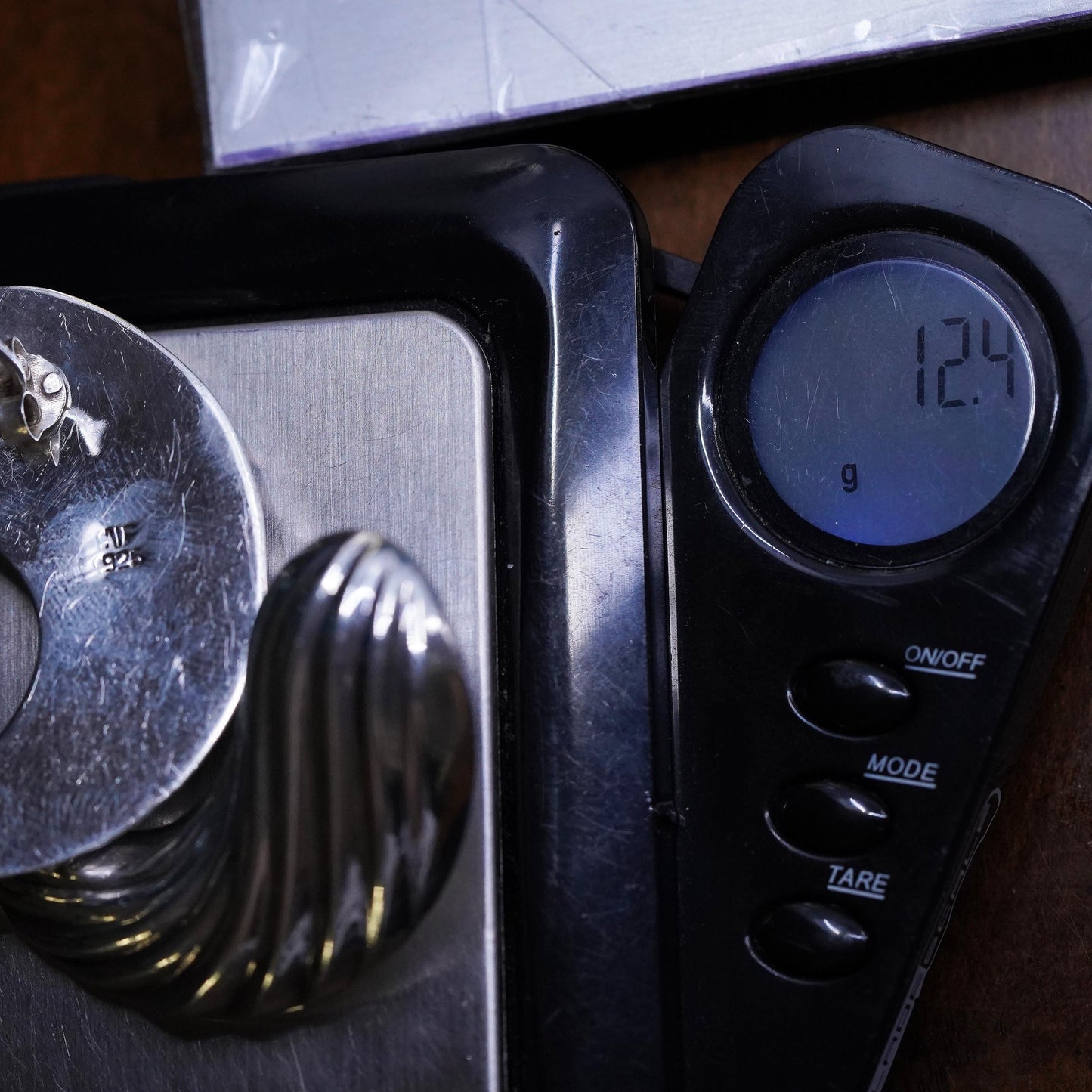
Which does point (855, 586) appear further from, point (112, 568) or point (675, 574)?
point (112, 568)

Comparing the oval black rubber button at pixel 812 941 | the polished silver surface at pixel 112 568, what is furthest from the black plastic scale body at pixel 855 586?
the polished silver surface at pixel 112 568

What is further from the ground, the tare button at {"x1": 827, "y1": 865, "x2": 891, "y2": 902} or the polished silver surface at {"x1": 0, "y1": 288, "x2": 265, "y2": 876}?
the polished silver surface at {"x1": 0, "y1": 288, "x2": 265, "y2": 876}

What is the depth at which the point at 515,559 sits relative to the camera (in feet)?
0.92

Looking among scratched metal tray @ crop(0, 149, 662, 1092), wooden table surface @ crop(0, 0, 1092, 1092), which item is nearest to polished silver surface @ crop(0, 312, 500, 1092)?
scratched metal tray @ crop(0, 149, 662, 1092)

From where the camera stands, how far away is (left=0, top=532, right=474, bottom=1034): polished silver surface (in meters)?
0.23

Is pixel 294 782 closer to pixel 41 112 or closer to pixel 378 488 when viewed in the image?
pixel 378 488

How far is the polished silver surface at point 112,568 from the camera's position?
255 millimetres

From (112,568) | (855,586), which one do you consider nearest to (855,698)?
(855,586)

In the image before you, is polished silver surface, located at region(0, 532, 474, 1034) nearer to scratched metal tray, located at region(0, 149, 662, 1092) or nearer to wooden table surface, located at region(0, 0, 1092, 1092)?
scratched metal tray, located at region(0, 149, 662, 1092)

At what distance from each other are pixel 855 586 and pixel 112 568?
0.18 m

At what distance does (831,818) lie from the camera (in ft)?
0.86

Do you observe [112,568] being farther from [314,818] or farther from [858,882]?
[858,882]

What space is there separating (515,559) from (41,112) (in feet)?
1.07

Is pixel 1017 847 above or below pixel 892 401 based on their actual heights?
below
